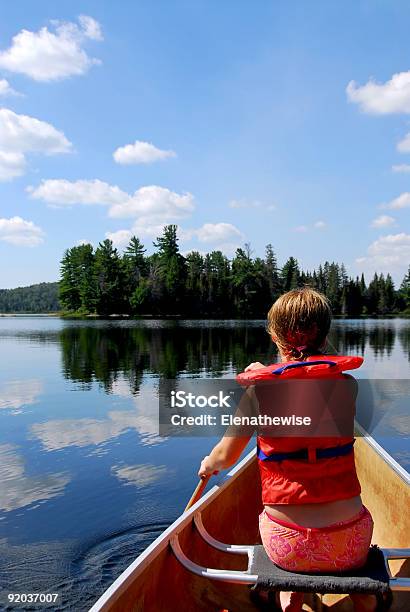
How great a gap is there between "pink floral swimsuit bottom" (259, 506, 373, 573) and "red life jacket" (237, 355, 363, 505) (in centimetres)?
13

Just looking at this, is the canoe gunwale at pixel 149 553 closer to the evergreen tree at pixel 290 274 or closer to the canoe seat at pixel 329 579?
the canoe seat at pixel 329 579

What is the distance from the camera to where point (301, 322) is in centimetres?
277

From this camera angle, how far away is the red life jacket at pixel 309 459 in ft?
8.75

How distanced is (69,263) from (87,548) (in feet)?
341

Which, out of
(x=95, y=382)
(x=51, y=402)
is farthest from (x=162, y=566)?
(x=95, y=382)

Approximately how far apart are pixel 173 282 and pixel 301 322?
318 ft

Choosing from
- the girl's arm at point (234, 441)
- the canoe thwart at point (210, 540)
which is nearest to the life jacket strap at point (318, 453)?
the girl's arm at point (234, 441)

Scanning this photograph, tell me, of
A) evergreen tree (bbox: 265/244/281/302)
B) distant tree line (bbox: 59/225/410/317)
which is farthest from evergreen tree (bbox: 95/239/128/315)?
evergreen tree (bbox: 265/244/281/302)

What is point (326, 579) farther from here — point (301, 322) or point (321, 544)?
point (301, 322)

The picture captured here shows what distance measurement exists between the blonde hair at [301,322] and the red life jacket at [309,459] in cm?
9

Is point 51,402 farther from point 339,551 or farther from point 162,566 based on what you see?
point 339,551

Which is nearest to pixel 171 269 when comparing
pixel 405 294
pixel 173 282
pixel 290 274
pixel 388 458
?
pixel 173 282

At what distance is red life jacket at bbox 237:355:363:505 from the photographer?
2668 millimetres

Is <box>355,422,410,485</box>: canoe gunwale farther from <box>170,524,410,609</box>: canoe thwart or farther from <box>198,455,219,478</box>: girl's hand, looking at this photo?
<box>198,455,219,478</box>: girl's hand
